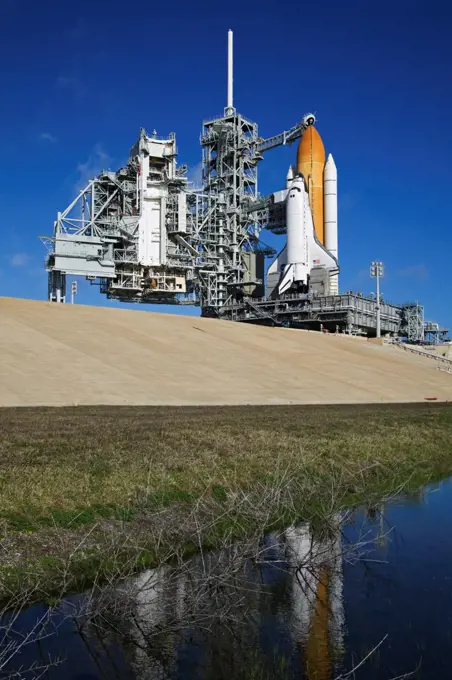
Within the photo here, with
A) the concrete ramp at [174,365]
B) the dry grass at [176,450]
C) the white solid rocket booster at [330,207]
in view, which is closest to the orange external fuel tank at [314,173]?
the white solid rocket booster at [330,207]

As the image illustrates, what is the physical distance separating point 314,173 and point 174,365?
164 feet

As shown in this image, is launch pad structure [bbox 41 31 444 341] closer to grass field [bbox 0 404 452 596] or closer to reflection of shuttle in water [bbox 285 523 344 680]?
grass field [bbox 0 404 452 596]

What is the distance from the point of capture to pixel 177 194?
7175 centimetres

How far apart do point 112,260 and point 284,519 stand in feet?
192

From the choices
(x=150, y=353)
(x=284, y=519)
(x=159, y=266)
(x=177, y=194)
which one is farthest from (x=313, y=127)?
(x=284, y=519)

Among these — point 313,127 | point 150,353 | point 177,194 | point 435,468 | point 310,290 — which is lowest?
point 435,468

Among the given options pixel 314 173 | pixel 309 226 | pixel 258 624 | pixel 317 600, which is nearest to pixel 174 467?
pixel 317 600

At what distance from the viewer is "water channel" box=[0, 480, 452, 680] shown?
6.07 m

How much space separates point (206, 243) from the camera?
77500 millimetres

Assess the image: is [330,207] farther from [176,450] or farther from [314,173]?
[176,450]

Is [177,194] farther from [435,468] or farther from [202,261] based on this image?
[435,468]

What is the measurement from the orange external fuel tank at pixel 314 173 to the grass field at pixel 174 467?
56.1 meters

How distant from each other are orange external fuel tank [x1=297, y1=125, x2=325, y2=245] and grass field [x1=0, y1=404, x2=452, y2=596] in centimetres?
5606

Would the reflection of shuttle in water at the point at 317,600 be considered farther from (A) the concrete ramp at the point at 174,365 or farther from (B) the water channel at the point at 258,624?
(A) the concrete ramp at the point at 174,365
